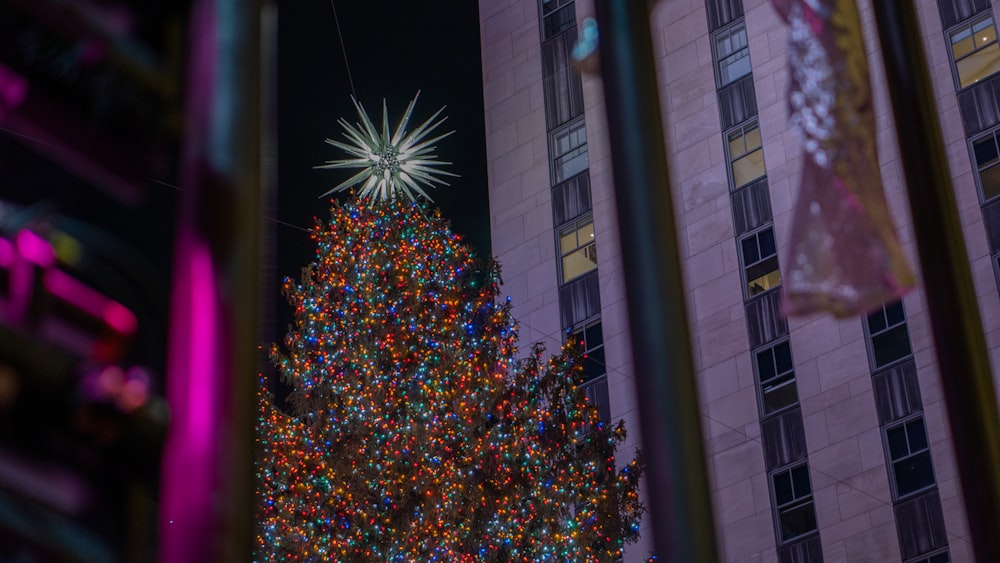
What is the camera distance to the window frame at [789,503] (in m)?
28.9

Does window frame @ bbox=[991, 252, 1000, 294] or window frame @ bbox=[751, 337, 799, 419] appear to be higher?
window frame @ bbox=[991, 252, 1000, 294]

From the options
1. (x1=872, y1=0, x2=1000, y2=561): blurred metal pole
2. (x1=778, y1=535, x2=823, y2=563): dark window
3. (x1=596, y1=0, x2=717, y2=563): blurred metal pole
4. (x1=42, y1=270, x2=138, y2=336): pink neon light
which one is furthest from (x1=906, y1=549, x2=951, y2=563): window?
(x1=42, y1=270, x2=138, y2=336): pink neon light

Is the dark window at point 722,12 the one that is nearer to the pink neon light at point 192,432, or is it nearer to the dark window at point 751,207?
the dark window at point 751,207

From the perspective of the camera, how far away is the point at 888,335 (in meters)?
29.0

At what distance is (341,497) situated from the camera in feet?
52.7

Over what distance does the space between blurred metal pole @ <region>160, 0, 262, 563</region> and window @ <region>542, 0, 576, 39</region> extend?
3562 centimetres

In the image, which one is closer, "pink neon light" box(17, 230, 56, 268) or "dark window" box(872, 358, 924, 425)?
"pink neon light" box(17, 230, 56, 268)

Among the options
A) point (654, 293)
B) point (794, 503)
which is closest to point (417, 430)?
point (654, 293)

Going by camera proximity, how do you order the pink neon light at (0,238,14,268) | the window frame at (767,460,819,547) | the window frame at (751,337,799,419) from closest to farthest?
the pink neon light at (0,238,14,268)
the window frame at (767,460,819,547)
the window frame at (751,337,799,419)

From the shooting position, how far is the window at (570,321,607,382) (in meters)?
34.4

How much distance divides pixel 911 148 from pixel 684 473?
2.69 meters

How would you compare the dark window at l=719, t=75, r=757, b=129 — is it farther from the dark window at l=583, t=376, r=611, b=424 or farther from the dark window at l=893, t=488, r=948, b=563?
the dark window at l=893, t=488, r=948, b=563

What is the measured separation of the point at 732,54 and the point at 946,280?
30.0 meters

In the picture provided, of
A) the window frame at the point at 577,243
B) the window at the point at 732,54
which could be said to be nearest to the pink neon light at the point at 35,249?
the window at the point at 732,54
